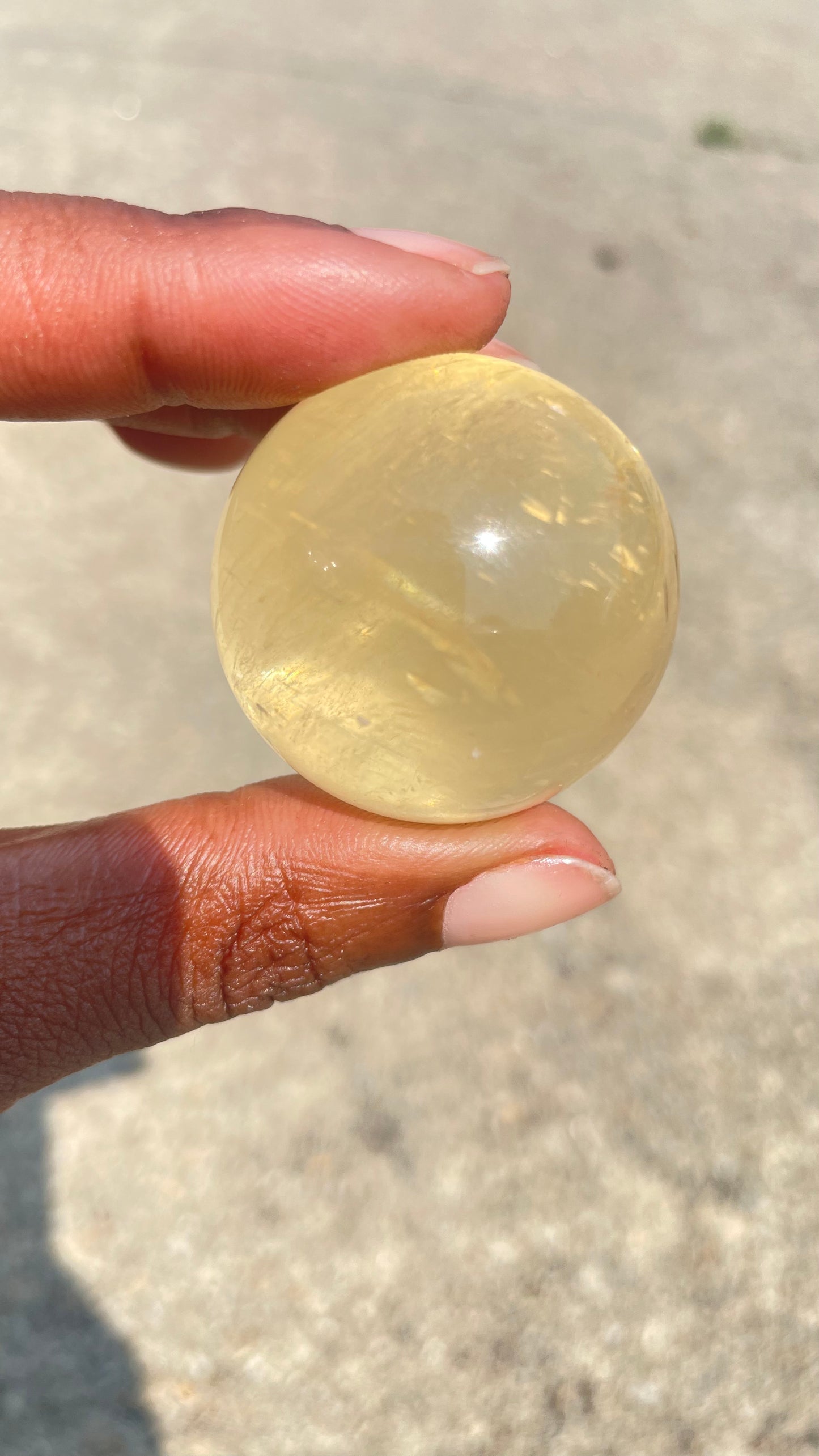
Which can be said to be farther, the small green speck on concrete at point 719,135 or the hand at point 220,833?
the small green speck on concrete at point 719,135

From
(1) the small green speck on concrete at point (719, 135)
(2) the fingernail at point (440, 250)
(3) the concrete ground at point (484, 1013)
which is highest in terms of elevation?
(1) the small green speck on concrete at point (719, 135)

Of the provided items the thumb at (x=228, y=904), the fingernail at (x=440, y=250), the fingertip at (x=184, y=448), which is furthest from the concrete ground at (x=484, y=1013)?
the fingernail at (x=440, y=250)

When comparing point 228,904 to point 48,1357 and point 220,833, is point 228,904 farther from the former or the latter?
point 48,1357

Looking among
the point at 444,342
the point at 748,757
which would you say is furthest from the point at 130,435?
the point at 748,757

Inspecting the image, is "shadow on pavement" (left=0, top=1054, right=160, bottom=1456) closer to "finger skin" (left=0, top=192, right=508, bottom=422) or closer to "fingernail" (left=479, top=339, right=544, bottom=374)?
"finger skin" (left=0, top=192, right=508, bottom=422)

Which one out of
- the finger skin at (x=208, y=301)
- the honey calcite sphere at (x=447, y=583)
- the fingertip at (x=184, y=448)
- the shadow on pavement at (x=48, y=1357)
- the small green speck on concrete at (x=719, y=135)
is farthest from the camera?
the small green speck on concrete at (x=719, y=135)

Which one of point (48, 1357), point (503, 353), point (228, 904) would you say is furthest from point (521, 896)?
point (48, 1357)

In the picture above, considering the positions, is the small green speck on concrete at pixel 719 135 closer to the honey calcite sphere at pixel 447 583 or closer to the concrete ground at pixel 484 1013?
the concrete ground at pixel 484 1013
